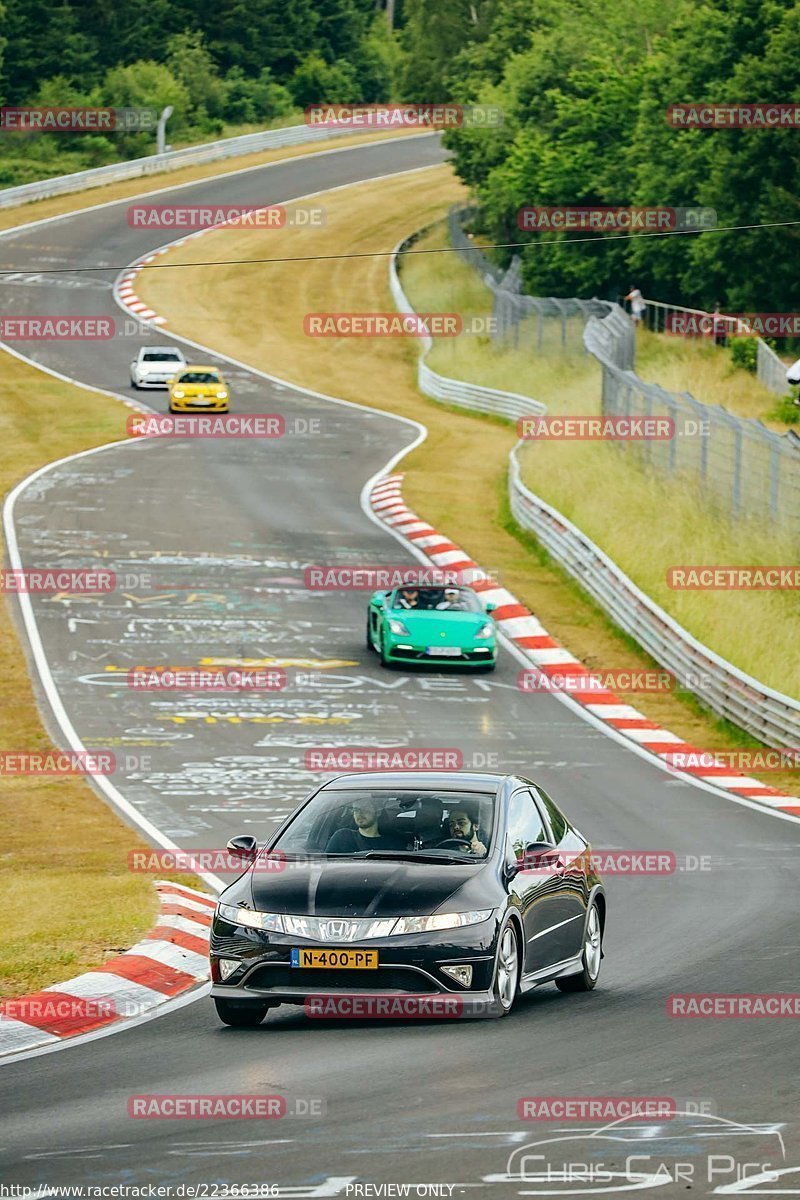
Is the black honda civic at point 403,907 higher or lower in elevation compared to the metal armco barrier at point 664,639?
higher

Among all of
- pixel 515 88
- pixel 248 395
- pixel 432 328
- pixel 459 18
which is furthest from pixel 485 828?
pixel 459 18

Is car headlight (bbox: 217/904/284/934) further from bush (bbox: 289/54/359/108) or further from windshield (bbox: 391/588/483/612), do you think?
bush (bbox: 289/54/359/108)

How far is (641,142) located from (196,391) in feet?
57.9

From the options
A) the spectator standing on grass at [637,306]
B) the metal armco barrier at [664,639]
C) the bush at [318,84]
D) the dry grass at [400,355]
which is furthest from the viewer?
the bush at [318,84]

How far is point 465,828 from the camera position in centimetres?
1195

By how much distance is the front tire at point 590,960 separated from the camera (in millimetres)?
12625

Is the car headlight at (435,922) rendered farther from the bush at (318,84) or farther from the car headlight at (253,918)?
the bush at (318,84)

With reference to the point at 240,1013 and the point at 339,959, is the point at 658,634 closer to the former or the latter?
the point at 240,1013

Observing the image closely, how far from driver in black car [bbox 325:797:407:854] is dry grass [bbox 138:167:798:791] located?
12.4 metres

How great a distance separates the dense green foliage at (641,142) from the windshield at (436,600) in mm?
26084

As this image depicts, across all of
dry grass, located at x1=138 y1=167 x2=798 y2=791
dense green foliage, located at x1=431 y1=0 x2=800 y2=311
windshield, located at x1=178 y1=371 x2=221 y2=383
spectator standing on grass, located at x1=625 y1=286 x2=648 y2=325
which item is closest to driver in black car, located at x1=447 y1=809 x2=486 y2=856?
dry grass, located at x1=138 y1=167 x2=798 y2=791

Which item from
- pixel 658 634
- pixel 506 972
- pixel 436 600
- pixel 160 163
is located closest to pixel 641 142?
pixel 658 634

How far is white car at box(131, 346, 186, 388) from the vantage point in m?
55.0

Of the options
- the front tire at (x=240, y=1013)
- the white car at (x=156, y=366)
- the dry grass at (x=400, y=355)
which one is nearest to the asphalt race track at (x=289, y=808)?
the front tire at (x=240, y=1013)
